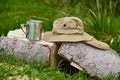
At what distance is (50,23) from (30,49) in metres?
1.48

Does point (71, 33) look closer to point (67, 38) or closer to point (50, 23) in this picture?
point (67, 38)

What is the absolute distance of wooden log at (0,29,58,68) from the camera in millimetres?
5523

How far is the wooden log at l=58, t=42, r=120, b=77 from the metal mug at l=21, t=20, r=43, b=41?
385mm

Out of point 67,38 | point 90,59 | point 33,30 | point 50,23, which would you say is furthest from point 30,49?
point 50,23

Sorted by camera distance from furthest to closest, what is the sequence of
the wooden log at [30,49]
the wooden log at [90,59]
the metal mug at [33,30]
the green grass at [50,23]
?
1. the metal mug at [33,30]
2. the wooden log at [30,49]
3. the wooden log at [90,59]
4. the green grass at [50,23]

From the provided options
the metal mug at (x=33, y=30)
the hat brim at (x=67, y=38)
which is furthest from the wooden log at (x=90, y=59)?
the metal mug at (x=33, y=30)

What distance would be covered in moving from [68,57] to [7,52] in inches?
30.2

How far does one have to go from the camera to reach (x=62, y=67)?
225 inches

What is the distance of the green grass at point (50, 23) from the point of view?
17.3 feet

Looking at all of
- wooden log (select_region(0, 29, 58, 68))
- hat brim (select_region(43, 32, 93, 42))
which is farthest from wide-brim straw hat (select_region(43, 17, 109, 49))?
wooden log (select_region(0, 29, 58, 68))

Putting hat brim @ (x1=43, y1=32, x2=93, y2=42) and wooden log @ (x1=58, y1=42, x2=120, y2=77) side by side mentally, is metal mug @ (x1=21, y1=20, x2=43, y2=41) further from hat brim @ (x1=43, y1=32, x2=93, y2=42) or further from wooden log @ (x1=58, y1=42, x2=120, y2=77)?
wooden log @ (x1=58, y1=42, x2=120, y2=77)

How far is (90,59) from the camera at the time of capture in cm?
543

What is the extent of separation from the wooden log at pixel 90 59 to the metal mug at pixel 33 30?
39 cm

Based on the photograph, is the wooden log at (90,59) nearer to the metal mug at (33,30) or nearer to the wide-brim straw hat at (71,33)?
the wide-brim straw hat at (71,33)
